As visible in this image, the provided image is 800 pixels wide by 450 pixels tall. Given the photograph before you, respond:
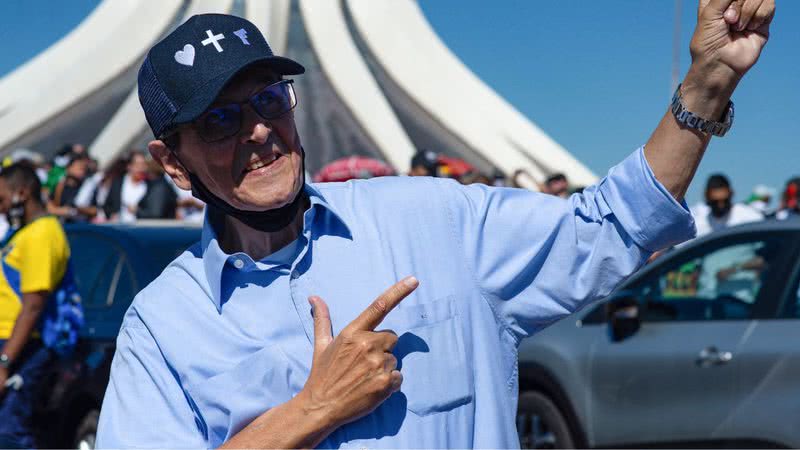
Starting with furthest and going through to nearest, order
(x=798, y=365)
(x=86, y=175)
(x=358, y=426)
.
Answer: (x=86, y=175) < (x=798, y=365) < (x=358, y=426)

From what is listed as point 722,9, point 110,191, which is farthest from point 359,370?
point 110,191

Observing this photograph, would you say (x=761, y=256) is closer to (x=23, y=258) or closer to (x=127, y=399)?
(x=23, y=258)

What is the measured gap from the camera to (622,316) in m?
6.01

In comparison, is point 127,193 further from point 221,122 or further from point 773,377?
point 221,122

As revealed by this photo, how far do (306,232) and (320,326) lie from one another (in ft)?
0.58

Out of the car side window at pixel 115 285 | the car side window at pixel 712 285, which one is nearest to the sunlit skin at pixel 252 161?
the car side window at pixel 712 285

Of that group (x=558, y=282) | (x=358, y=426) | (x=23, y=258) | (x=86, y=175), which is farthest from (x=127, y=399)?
(x=86, y=175)

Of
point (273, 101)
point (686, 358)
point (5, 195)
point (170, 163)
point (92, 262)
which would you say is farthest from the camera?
point (92, 262)

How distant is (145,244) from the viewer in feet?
20.6

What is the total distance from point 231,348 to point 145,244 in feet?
15.1

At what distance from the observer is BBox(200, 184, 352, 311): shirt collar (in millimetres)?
1871

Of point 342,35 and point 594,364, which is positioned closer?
point 594,364

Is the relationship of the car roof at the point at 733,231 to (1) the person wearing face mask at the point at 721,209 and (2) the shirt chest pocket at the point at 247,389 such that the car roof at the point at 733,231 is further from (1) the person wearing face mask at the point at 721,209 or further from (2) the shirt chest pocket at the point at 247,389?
(2) the shirt chest pocket at the point at 247,389

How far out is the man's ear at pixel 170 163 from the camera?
204 cm
